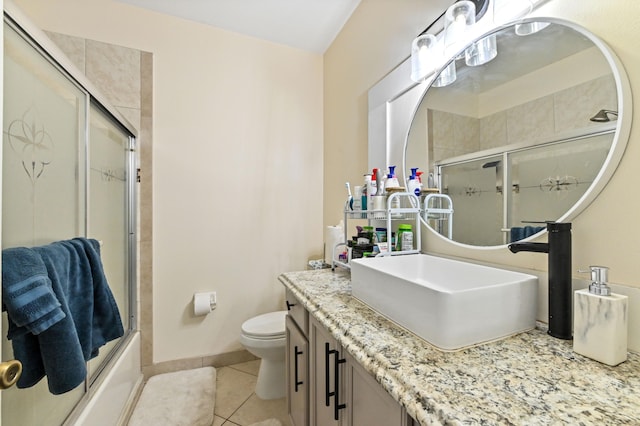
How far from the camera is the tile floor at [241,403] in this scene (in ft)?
4.80

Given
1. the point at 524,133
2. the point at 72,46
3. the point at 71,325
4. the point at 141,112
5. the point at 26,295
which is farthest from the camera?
the point at 141,112

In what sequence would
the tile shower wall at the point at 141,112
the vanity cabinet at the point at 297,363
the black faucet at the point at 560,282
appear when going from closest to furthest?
the black faucet at the point at 560,282 → the vanity cabinet at the point at 297,363 → the tile shower wall at the point at 141,112

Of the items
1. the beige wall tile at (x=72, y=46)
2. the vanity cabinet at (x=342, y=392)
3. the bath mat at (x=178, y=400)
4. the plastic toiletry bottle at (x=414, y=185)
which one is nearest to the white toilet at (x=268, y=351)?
the bath mat at (x=178, y=400)

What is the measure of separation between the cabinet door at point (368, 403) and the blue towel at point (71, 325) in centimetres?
73

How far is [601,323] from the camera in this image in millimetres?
554

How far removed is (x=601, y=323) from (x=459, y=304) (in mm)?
273

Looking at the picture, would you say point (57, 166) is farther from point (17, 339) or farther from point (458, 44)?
point (458, 44)

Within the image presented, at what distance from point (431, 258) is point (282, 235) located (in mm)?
1332

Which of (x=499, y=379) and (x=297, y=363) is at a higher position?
(x=499, y=379)

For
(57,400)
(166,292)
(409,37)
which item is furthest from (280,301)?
(409,37)

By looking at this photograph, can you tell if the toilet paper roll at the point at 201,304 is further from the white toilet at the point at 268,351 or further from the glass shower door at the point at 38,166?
the glass shower door at the point at 38,166

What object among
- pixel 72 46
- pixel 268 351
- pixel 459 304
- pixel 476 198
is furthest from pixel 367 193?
pixel 72 46

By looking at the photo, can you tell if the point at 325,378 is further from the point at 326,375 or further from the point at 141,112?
the point at 141,112

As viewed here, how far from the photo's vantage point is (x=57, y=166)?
103cm
